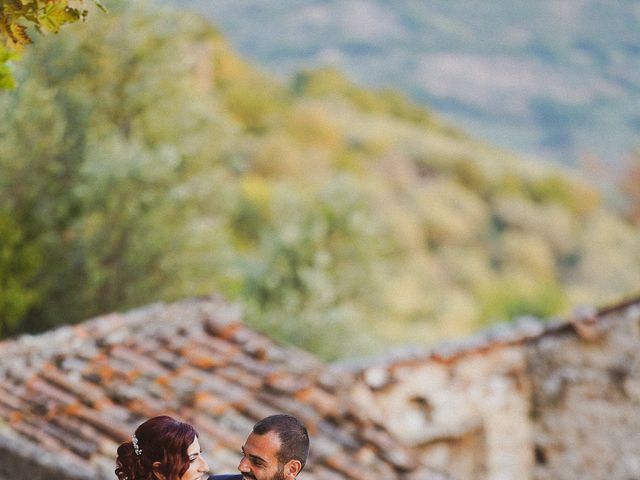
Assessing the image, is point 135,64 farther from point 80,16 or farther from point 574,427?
point 80,16

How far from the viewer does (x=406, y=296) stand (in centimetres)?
3322

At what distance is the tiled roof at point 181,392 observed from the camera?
518 cm

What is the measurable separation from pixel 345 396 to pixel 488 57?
73425 mm

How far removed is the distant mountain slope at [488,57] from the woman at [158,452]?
55468 millimetres

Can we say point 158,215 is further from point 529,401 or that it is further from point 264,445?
point 264,445

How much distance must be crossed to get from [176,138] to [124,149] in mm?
2379

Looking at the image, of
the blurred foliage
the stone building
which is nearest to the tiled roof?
the stone building

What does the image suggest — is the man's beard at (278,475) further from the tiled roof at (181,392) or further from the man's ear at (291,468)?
the tiled roof at (181,392)

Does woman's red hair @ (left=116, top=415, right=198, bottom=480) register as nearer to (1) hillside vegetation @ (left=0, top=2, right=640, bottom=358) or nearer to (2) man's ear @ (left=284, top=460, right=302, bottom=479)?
(2) man's ear @ (left=284, top=460, right=302, bottom=479)

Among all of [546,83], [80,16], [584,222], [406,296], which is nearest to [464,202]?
[584,222]

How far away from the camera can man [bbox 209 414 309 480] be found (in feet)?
8.86

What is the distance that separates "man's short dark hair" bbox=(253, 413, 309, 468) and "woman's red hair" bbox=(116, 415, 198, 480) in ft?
0.88

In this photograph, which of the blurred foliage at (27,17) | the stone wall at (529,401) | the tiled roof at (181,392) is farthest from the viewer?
the stone wall at (529,401)

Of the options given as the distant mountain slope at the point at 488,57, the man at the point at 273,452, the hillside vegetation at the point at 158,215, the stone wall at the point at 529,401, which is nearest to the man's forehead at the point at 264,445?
the man at the point at 273,452
